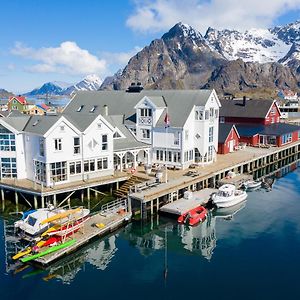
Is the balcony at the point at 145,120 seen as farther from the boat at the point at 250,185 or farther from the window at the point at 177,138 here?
the boat at the point at 250,185

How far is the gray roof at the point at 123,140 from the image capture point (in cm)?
4412

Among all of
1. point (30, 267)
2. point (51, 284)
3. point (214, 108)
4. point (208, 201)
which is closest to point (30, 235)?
point (30, 267)

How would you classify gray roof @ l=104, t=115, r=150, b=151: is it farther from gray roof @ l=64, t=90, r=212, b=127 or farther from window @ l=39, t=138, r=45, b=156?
window @ l=39, t=138, r=45, b=156

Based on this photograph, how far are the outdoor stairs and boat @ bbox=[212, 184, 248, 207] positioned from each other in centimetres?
791

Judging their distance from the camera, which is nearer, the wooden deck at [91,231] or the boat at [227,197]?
the wooden deck at [91,231]

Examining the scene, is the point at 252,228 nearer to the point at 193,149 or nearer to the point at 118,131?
the point at 193,149

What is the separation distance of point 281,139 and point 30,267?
51.6 m

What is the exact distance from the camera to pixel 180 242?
31094 millimetres

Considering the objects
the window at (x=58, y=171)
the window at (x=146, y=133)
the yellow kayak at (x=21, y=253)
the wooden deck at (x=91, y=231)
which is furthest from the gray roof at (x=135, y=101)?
the yellow kayak at (x=21, y=253)

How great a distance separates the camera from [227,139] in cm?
5594

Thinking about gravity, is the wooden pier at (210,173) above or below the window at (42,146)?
below

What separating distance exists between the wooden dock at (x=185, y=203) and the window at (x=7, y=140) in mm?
16413

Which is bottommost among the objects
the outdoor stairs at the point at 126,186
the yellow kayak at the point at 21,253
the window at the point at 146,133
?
the yellow kayak at the point at 21,253

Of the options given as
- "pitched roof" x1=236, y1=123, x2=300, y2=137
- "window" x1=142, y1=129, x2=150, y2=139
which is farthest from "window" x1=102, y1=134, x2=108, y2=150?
"pitched roof" x1=236, y1=123, x2=300, y2=137
